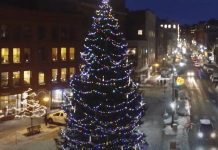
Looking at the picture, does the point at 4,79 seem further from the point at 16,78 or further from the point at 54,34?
the point at 54,34

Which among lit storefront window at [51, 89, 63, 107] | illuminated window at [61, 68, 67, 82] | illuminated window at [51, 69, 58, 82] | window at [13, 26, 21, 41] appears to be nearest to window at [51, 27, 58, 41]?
illuminated window at [51, 69, 58, 82]

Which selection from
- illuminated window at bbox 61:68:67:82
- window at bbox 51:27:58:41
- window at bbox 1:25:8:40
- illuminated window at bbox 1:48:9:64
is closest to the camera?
window at bbox 1:25:8:40

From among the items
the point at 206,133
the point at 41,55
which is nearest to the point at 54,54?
the point at 41,55

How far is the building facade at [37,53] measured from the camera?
122 ft

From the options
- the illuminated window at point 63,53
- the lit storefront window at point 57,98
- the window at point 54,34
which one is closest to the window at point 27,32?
the window at point 54,34

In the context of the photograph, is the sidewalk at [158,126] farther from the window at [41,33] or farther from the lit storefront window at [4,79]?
the window at [41,33]

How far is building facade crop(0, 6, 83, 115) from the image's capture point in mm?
37094

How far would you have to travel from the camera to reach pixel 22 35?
38.5 metres

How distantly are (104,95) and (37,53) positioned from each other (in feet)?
82.3

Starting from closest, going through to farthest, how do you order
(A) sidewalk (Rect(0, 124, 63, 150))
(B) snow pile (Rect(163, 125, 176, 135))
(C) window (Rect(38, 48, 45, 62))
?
(A) sidewalk (Rect(0, 124, 63, 150)) → (B) snow pile (Rect(163, 125, 176, 135)) → (C) window (Rect(38, 48, 45, 62))

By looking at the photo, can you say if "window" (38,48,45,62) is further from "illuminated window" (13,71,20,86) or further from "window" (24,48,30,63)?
"illuminated window" (13,71,20,86)

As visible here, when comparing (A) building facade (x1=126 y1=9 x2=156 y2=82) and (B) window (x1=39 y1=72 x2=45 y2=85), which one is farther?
(A) building facade (x1=126 y1=9 x2=156 y2=82)

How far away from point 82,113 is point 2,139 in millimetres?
13797

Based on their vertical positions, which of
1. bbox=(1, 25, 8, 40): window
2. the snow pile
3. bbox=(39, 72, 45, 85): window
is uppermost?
bbox=(1, 25, 8, 40): window
